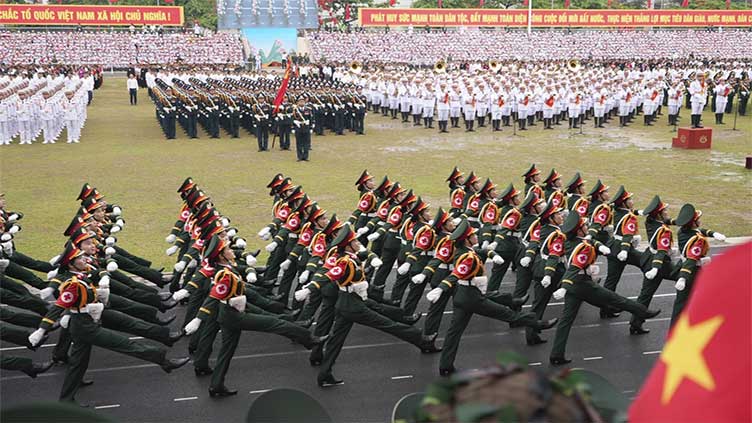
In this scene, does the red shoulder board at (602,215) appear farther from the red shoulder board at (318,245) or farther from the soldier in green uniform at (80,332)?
the soldier in green uniform at (80,332)

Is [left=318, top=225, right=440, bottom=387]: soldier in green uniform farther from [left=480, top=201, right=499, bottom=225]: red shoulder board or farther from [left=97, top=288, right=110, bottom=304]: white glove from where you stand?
[left=480, top=201, right=499, bottom=225]: red shoulder board

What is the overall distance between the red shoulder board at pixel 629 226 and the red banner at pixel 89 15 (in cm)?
5249

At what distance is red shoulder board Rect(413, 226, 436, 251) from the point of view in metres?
9.37

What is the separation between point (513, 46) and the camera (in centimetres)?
5638

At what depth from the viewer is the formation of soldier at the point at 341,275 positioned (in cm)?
780

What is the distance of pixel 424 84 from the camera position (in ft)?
89.5

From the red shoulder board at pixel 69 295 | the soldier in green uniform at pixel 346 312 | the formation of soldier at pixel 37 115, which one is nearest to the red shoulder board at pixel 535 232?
the soldier in green uniform at pixel 346 312

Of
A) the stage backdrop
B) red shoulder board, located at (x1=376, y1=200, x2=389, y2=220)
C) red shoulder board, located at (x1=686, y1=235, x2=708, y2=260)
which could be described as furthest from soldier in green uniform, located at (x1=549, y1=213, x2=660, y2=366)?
the stage backdrop

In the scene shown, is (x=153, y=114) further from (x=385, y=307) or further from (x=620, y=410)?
(x=620, y=410)

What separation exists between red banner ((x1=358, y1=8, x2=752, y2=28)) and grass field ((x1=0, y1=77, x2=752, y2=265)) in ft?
112

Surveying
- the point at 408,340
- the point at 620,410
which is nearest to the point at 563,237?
the point at 408,340

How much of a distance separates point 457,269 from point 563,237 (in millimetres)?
1569

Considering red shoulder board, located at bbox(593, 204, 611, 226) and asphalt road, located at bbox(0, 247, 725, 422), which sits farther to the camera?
red shoulder board, located at bbox(593, 204, 611, 226)

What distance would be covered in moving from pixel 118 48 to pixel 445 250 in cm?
4845
